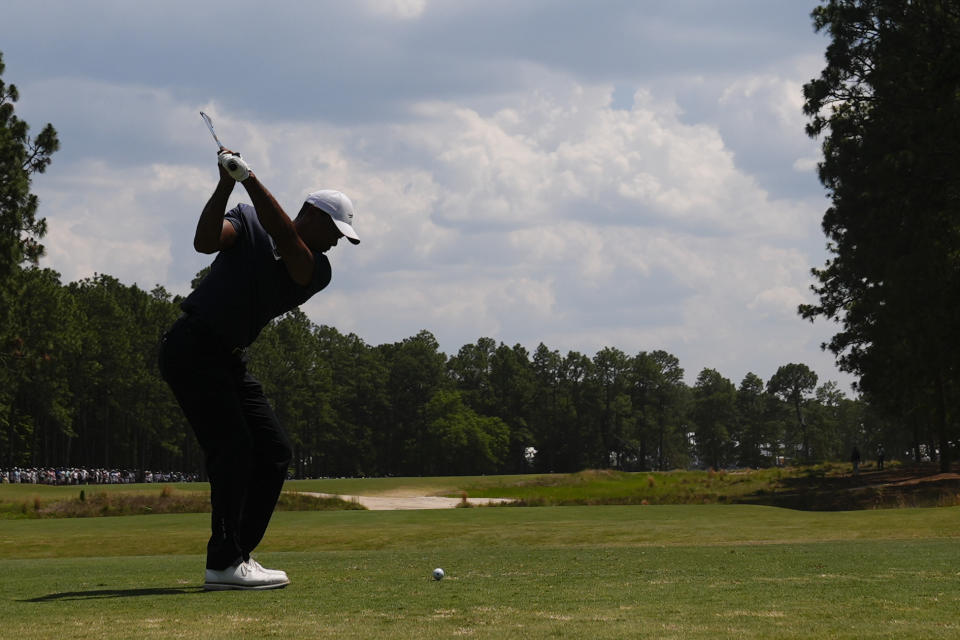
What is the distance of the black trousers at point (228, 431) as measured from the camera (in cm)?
646

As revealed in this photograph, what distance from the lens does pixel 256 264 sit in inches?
254

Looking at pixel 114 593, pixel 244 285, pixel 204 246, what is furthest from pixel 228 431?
pixel 114 593

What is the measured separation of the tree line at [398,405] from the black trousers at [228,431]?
5020 cm

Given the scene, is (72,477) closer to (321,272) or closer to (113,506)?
(113,506)

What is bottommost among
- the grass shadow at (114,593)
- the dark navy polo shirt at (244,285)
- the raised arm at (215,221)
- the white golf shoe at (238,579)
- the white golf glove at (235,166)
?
the grass shadow at (114,593)

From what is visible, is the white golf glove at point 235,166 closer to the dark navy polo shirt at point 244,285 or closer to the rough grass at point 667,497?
the dark navy polo shirt at point 244,285

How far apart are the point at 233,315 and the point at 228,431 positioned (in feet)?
2.62

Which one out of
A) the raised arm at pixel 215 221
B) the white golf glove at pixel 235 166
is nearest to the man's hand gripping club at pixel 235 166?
the white golf glove at pixel 235 166

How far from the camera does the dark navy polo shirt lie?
6.40 meters

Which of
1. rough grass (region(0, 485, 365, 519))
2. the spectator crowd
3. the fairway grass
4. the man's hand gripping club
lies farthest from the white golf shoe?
the spectator crowd

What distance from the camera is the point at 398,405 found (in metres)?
155

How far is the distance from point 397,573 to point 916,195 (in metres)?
32.0

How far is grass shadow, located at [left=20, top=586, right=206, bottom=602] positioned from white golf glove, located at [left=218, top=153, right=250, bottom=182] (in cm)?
272

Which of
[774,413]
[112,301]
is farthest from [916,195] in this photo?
[774,413]
